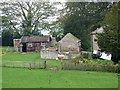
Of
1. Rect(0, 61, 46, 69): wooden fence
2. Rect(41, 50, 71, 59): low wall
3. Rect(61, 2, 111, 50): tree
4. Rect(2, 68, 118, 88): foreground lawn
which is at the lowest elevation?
Rect(2, 68, 118, 88): foreground lawn

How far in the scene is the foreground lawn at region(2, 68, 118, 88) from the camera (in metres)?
17.7

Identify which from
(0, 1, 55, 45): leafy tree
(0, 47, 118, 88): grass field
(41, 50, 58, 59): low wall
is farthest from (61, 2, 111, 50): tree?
(0, 47, 118, 88): grass field

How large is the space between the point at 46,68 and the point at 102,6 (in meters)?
35.0

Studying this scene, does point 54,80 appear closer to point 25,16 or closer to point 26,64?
point 26,64

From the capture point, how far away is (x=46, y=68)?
25.4 meters

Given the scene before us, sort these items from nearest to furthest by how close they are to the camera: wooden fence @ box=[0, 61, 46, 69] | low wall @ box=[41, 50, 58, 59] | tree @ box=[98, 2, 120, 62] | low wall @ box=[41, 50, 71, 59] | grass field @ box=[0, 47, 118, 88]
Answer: grass field @ box=[0, 47, 118, 88] → tree @ box=[98, 2, 120, 62] → wooden fence @ box=[0, 61, 46, 69] → low wall @ box=[41, 50, 71, 59] → low wall @ box=[41, 50, 58, 59]

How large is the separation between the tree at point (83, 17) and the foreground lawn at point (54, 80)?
30538mm

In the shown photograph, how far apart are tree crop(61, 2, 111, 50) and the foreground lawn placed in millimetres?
30538

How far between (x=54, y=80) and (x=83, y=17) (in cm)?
3725

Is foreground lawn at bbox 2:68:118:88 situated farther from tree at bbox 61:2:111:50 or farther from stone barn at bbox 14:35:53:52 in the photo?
tree at bbox 61:2:111:50

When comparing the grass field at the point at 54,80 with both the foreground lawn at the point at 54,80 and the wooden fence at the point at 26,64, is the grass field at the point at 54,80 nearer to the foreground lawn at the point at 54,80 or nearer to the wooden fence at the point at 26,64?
the foreground lawn at the point at 54,80

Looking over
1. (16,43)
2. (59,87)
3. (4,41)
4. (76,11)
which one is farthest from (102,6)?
(59,87)

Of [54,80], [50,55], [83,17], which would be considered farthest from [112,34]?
[83,17]

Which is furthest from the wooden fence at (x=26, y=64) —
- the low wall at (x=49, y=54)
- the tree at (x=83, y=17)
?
the tree at (x=83, y=17)
